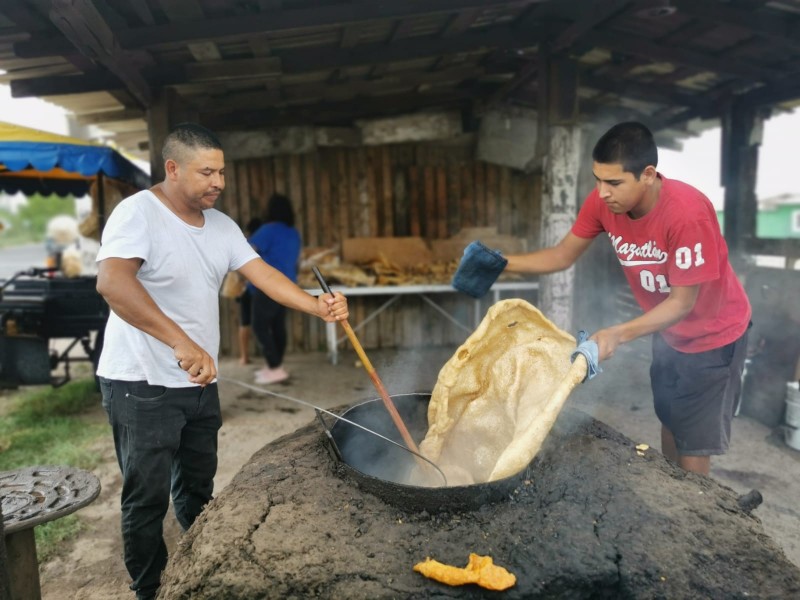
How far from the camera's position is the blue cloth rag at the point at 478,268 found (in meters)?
3.01

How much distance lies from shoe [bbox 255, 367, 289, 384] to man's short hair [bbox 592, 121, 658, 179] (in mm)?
5658

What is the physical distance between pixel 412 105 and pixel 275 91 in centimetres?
239

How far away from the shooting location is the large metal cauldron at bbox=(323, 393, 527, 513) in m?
1.96

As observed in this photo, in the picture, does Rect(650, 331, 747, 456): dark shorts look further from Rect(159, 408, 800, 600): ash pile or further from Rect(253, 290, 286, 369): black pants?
Rect(253, 290, 286, 369): black pants

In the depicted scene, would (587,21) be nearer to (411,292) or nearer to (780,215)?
(411,292)

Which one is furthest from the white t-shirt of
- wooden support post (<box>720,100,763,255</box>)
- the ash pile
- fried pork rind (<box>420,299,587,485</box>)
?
wooden support post (<box>720,100,763,255</box>)

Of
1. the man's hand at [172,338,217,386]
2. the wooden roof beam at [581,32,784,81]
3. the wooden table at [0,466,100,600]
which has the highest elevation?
the wooden roof beam at [581,32,784,81]

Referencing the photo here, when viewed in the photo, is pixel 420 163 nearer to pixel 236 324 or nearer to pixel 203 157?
pixel 236 324

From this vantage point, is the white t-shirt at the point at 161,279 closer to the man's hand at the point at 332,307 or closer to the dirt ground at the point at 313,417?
the man's hand at the point at 332,307

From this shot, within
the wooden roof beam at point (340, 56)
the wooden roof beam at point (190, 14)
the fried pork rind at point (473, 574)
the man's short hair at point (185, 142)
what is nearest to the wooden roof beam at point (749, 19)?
the wooden roof beam at point (340, 56)

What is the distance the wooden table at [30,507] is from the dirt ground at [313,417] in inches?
32.5

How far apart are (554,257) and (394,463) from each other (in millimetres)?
1617

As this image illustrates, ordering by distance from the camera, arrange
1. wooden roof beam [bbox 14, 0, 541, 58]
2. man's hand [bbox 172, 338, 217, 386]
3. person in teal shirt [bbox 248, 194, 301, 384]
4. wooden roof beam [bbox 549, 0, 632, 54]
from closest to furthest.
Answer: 1. man's hand [bbox 172, 338, 217, 386]
2. wooden roof beam [bbox 14, 0, 541, 58]
3. wooden roof beam [bbox 549, 0, 632, 54]
4. person in teal shirt [bbox 248, 194, 301, 384]

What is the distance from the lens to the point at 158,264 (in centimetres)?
253
